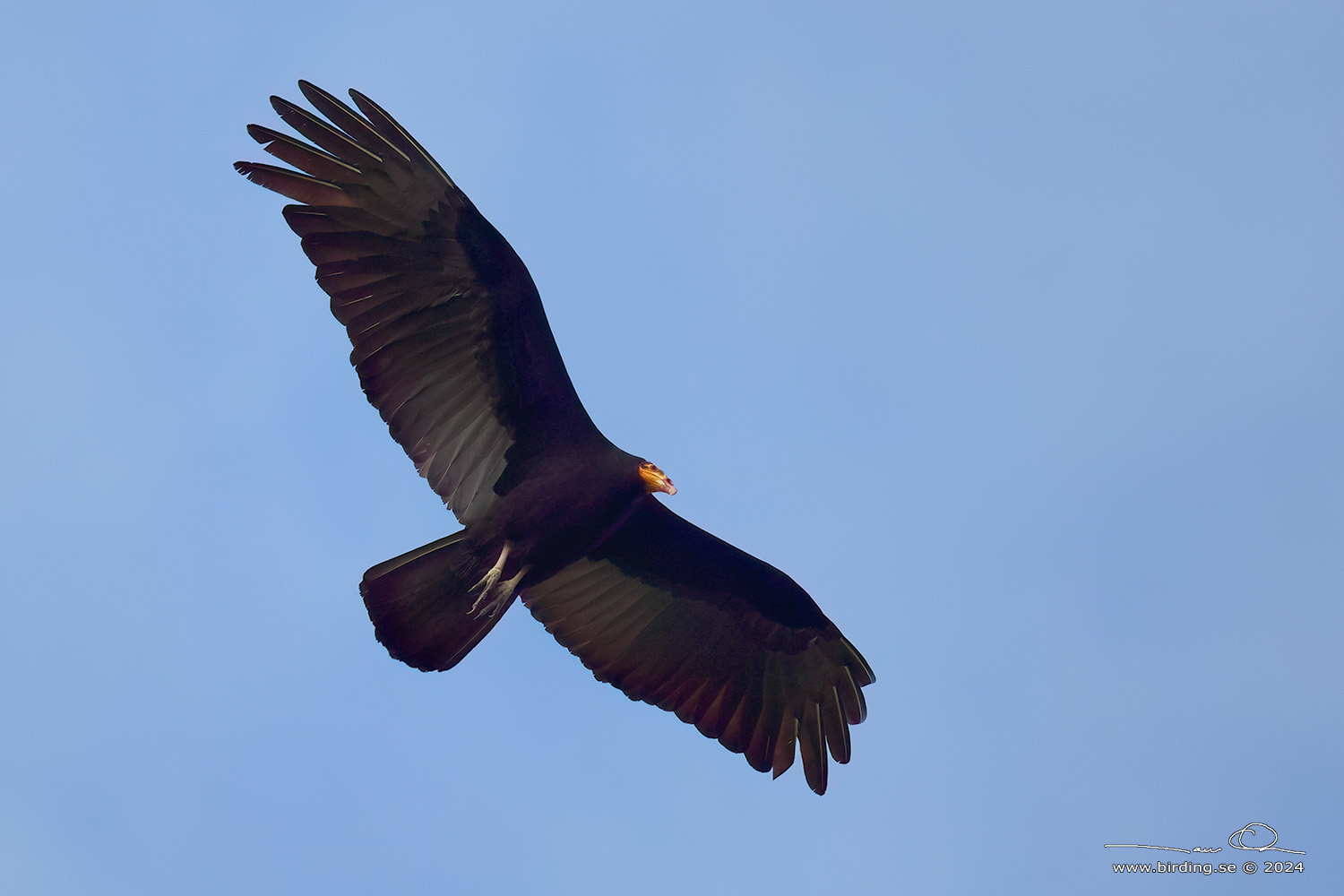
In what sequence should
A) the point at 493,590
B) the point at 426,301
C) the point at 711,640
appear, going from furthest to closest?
the point at 711,640 < the point at 493,590 < the point at 426,301

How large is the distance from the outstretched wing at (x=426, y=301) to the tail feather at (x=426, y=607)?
400mm

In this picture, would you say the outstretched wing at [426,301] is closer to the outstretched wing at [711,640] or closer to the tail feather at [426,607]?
the tail feather at [426,607]

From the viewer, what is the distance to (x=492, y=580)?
7.62 m

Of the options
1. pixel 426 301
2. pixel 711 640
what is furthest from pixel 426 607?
pixel 711 640

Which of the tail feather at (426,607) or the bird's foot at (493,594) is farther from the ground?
the bird's foot at (493,594)

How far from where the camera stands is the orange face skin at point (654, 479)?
775cm

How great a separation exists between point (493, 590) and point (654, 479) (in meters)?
1.21

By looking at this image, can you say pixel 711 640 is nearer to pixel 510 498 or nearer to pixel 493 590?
pixel 493 590

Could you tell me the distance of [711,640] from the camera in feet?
27.9

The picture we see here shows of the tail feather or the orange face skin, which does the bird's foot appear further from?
the orange face skin

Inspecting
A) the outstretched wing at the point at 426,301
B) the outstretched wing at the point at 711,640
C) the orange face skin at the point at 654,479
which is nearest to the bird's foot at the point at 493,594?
the outstretched wing at the point at 426,301

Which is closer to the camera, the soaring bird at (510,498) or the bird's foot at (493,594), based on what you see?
the soaring bird at (510,498)

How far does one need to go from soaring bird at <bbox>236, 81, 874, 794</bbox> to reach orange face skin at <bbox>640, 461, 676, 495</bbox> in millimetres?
12

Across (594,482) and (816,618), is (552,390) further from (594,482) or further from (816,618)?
(816,618)
